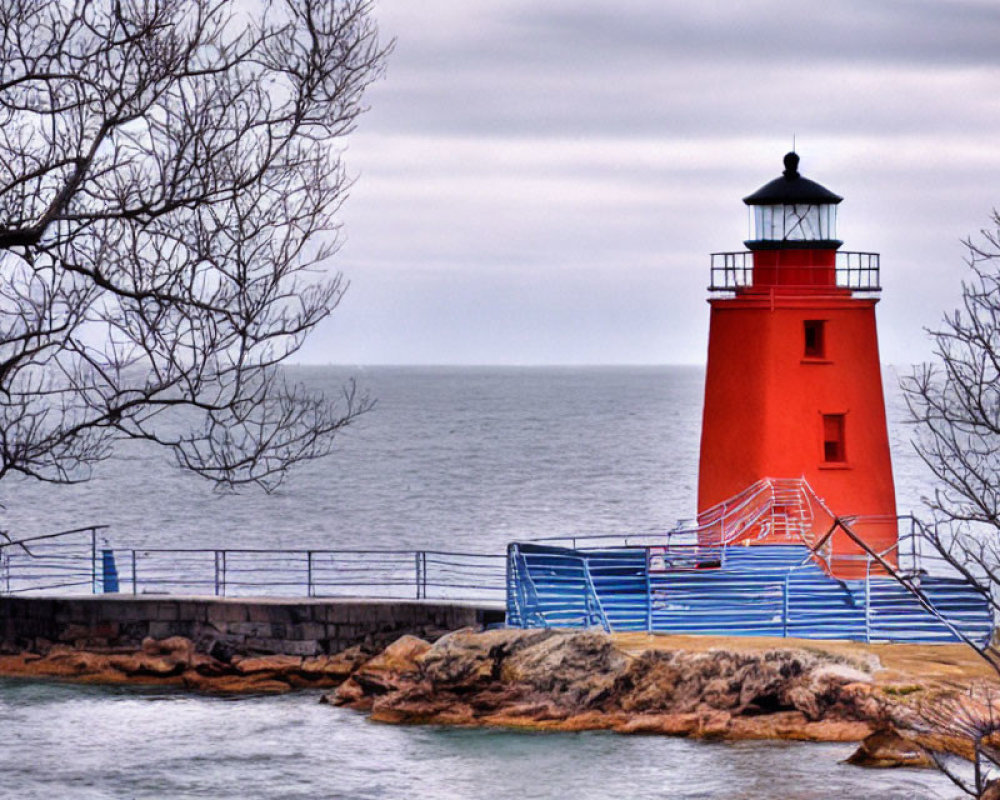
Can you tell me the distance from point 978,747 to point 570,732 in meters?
10.6

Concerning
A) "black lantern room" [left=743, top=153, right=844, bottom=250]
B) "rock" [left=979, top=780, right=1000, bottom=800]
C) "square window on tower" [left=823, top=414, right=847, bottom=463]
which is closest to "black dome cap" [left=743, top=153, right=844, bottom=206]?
"black lantern room" [left=743, top=153, right=844, bottom=250]

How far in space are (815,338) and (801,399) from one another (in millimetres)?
985

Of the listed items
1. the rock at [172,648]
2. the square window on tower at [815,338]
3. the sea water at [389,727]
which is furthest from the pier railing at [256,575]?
the square window on tower at [815,338]

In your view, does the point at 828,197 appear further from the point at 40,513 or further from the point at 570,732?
the point at 40,513

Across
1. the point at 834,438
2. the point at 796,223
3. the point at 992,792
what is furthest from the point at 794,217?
the point at 992,792

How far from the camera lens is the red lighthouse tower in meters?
24.6

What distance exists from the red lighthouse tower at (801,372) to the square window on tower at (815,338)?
1cm

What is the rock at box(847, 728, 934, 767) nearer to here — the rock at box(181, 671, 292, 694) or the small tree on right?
the small tree on right

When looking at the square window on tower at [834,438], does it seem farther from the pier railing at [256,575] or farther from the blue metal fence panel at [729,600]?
the pier railing at [256,575]

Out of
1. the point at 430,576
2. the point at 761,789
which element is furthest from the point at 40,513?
the point at 761,789

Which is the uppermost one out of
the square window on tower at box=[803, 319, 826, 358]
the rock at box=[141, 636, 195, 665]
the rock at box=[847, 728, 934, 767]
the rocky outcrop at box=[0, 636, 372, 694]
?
the square window on tower at box=[803, 319, 826, 358]

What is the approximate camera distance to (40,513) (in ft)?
193

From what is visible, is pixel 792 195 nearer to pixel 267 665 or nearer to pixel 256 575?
pixel 267 665

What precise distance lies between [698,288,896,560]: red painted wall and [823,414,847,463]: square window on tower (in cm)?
10
